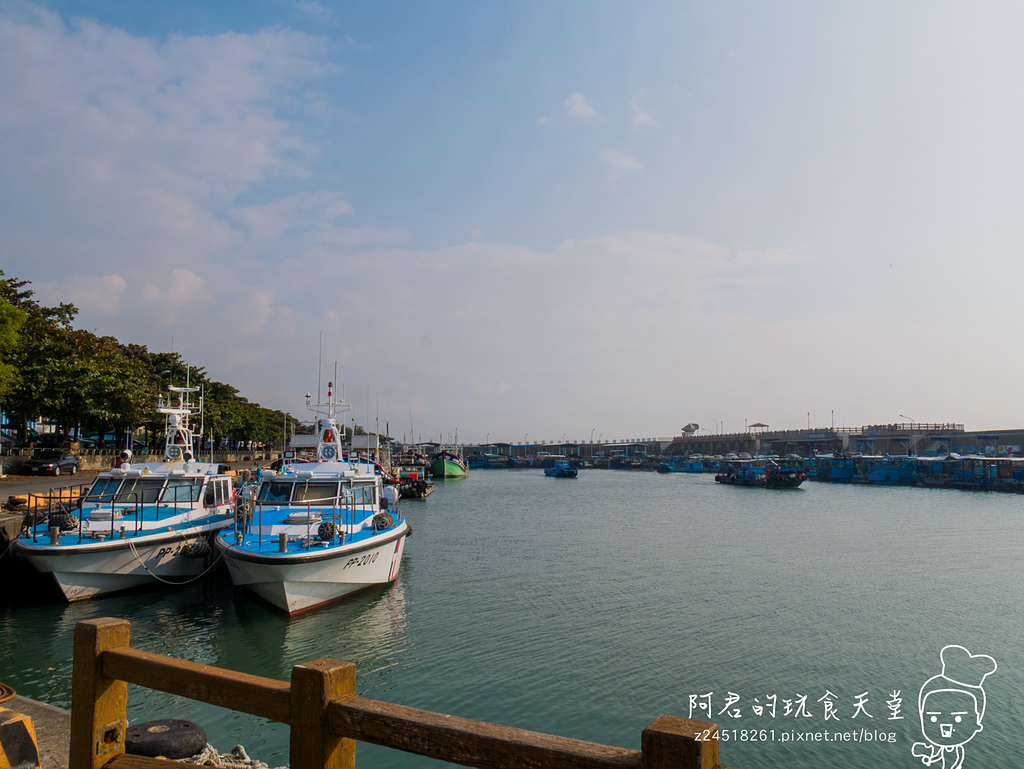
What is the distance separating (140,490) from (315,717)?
20204mm

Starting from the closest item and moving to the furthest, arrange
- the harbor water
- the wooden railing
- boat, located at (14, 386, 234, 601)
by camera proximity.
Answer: the wooden railing → the harbor water → boat, located at (14, 386, 234, 601)

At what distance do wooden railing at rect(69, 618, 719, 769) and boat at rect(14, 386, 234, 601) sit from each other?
15.3 m

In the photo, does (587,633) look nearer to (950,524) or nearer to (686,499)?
(950,524)

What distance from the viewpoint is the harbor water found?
462 inches

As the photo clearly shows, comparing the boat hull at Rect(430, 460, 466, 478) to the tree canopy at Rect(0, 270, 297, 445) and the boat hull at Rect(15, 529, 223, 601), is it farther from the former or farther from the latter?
the boat hull at Rect(15, 529, 223, 601)

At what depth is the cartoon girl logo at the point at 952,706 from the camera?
11.3m

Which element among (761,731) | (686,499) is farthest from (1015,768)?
(686,499)

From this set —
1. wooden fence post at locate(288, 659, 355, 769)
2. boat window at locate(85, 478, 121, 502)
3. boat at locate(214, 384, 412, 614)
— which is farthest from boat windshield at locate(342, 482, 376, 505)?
wooden fence post at locate(288, 659, 355, 769)

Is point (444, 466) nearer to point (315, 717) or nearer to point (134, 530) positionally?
point (134, 530)

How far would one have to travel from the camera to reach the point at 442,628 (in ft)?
56.6

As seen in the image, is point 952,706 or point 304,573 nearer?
point 952,706

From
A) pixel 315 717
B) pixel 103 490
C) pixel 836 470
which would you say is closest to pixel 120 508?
pixel 103 490

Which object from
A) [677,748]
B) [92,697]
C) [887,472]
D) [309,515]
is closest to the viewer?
[677,748]

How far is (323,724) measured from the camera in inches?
153
